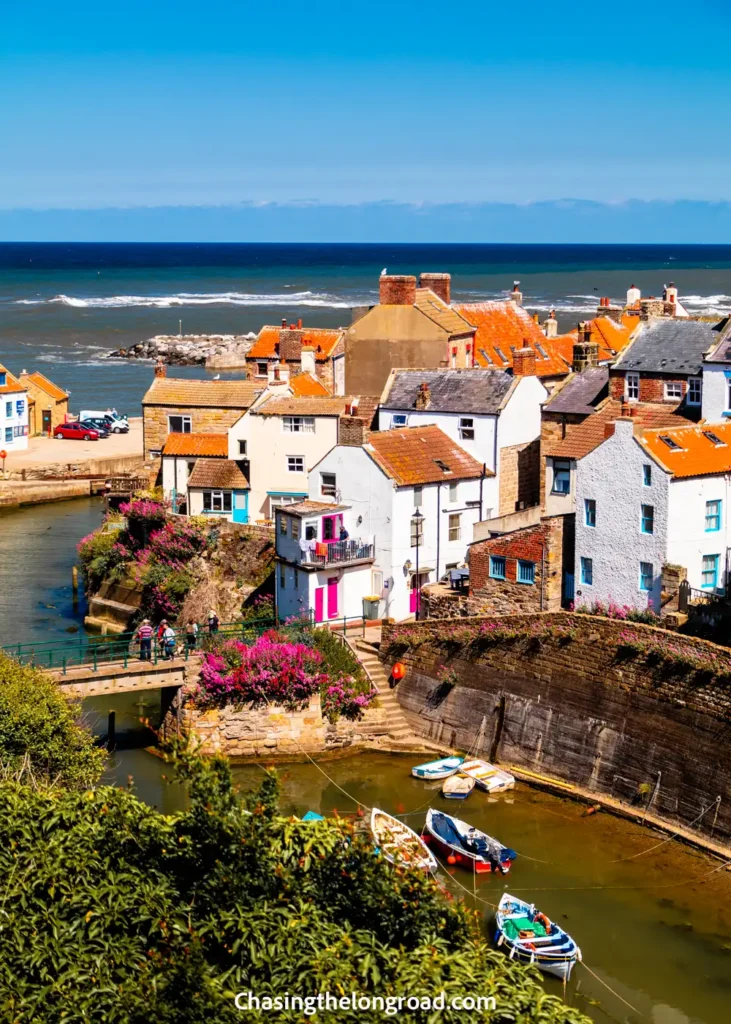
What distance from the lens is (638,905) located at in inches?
1353

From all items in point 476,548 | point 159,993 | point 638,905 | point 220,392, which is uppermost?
point 220,392

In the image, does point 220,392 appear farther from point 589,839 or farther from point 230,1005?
point 230,1005

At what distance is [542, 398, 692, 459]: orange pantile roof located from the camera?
5006cm

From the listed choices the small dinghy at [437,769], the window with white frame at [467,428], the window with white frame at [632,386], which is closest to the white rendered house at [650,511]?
the small dinghy at [437,769]

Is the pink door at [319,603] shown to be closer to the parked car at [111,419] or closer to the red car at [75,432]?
the red car at [75,432]

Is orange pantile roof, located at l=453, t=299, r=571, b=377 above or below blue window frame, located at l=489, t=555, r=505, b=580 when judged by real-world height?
above

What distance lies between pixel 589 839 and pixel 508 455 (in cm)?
1952

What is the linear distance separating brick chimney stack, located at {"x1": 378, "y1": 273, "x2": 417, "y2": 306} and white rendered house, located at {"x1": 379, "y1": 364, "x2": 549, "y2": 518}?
30.8 ft

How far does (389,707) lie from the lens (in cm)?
4512

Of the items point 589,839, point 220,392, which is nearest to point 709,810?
point 589,839

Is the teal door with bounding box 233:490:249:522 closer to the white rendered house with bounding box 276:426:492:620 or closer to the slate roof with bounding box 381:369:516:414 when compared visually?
the slate roof with bounding box 381:369:516:414

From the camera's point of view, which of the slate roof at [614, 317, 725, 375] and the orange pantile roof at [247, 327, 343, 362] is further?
the orange pantile roof at [247, 327, 343, 362]

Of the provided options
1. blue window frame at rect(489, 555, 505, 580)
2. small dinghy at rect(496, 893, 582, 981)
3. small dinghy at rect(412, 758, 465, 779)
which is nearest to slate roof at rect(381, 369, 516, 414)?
blue window frame at rect(489, 555, 505, 580)

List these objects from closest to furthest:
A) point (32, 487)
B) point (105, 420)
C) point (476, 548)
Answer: point (476, 548)
point (32, 487)
point (105, 420)
